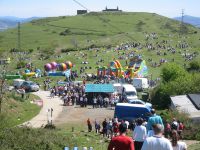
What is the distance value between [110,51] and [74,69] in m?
16.7

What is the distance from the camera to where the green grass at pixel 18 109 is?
36.5m

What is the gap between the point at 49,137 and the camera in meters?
21.8

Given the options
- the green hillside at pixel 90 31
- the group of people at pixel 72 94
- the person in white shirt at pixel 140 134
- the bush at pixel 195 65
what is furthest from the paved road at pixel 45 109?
the green hillside at pixel 90 31

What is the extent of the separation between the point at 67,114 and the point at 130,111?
919cm

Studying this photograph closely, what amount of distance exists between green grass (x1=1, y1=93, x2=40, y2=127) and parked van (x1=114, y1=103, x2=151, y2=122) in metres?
8.18

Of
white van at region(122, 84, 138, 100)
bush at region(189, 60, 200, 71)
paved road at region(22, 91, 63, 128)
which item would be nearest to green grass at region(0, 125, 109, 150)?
paved road at region(22, 91, 63, 128)

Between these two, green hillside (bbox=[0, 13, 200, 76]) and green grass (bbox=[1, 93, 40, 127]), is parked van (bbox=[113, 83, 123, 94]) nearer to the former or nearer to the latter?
green grass (bbox=[1, 93, 40, 127])

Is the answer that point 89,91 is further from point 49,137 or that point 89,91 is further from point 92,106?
point 49,137

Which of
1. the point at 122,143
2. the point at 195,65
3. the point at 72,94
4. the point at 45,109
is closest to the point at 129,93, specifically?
the point at 72,94

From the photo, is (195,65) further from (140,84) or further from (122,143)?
(122,143)

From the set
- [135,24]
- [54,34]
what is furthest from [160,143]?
[135,24]

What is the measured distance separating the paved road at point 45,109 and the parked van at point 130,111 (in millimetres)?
5971

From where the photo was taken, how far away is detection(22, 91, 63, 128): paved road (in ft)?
115

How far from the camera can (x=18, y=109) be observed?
130 feet
